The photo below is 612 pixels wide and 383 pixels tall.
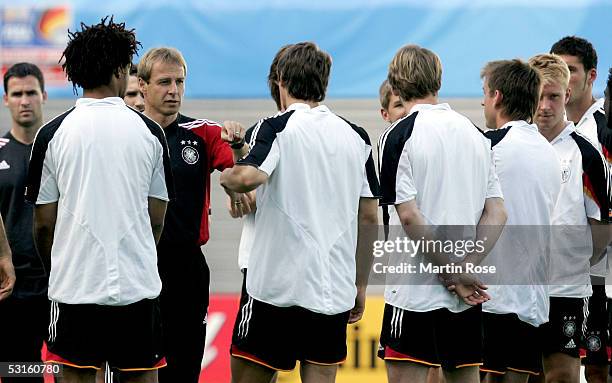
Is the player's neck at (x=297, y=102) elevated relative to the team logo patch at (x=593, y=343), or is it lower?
elevated

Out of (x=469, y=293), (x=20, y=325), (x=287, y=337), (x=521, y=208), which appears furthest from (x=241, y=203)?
(x=20, y=325)

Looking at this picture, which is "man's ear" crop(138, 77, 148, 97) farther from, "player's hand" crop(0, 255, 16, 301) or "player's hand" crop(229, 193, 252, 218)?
"player's hand" crop(0, 255, 16, 301)

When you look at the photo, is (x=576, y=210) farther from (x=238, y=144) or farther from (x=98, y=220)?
(x=98, y=220)

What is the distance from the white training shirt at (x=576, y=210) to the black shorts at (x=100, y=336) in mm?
2556

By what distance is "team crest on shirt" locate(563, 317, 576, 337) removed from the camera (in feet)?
19.5

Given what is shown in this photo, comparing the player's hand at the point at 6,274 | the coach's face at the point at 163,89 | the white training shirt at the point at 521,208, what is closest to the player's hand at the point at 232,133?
the coach's face at the point at 163,89

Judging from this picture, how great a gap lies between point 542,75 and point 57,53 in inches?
199

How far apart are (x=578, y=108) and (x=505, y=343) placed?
2077 mm

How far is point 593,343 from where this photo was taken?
6387mm

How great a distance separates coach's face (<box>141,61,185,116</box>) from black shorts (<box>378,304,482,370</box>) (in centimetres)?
177

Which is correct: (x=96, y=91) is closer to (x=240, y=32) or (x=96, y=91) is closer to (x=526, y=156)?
(x=526, y=156)

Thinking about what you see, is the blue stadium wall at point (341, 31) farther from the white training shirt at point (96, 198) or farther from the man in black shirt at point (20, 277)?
the white training shirt at point (96, 198)

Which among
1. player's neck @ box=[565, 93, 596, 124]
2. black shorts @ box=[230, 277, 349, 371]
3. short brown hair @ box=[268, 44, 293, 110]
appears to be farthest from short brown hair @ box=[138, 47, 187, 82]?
player's neck @ box=[565, 93, 596, 124]

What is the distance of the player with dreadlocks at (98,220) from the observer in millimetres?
4453
